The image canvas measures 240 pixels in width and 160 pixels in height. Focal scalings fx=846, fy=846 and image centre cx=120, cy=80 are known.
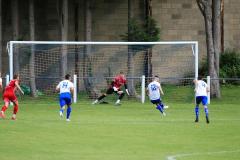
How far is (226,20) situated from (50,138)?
27.9 meters

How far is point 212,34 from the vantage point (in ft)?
143

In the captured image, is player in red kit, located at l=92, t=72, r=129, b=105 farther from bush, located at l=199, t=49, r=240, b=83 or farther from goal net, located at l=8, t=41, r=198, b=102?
bush, located at l=199, t=49, r=240, b=83

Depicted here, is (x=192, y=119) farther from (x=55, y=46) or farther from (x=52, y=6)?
(x=52, y=6)

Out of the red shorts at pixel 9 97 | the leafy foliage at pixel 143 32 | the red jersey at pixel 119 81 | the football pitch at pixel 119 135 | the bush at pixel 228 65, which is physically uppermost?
the leafy foliage at pixel 143 32

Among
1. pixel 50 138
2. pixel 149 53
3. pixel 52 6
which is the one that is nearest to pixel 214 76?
pixel 149 53

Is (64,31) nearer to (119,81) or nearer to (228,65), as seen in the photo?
(119,81)

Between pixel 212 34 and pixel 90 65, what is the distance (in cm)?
650

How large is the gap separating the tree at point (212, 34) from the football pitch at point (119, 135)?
5974mm

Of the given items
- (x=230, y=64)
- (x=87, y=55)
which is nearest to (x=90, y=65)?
(x=87, y=55)

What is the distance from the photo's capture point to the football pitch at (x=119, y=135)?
19.7 m

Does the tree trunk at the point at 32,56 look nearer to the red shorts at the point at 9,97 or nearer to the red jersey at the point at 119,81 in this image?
the red jersey at the point at 119,81

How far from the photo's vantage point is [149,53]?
43969 millimetres

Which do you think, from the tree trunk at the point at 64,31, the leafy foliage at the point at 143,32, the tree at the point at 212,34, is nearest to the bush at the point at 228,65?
the leafy foliage at the point at 143,32

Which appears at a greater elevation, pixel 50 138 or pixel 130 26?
pixel 130 26
